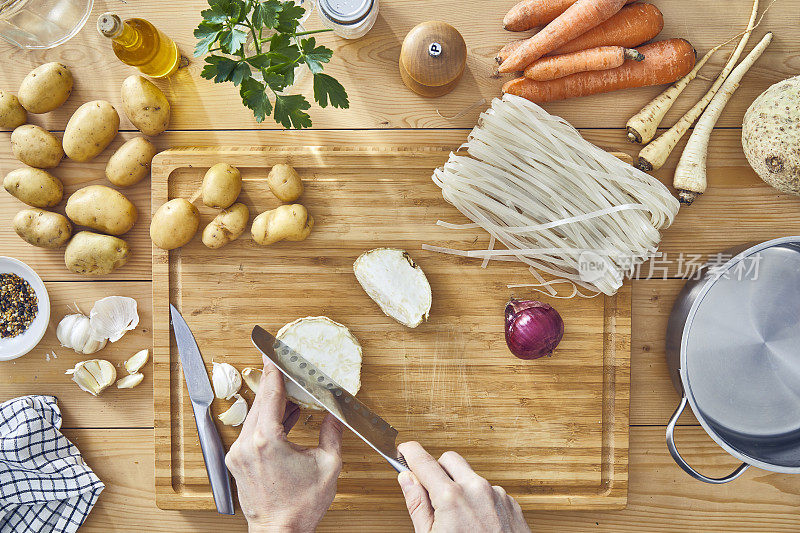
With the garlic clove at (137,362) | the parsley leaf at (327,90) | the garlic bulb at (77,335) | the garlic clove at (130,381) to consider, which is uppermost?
the parsley leaf at (327,90)

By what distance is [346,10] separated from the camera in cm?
128

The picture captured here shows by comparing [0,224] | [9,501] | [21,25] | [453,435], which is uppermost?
[21,25]

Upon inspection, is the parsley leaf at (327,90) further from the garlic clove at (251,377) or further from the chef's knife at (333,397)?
the garlic clove at (251,377)

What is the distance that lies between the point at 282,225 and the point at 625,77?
950 millimetres

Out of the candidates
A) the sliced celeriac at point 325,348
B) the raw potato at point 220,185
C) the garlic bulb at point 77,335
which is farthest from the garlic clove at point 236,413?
the raw potato at point 220,185

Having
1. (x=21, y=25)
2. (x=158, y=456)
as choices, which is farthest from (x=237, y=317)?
(x=21, y=25)

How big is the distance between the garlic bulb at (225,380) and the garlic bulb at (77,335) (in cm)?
34

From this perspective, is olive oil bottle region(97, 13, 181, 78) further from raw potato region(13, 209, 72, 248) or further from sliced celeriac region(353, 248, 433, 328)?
sliced celeriac region(353, 248, 433, 328)

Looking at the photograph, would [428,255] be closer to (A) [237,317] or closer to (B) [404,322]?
(B) [404,322]

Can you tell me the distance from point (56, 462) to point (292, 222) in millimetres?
913

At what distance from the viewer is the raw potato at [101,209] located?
4.51 ft

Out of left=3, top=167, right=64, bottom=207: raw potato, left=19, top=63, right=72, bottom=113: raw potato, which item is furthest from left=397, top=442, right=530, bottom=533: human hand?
left=19, top=63, right=72, bottom=113: raw potato

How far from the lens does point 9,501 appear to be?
1.41 metres

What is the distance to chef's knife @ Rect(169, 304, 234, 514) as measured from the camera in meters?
1.36
